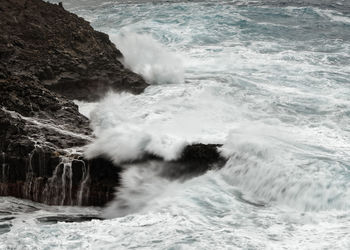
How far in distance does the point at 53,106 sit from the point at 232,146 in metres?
3.22

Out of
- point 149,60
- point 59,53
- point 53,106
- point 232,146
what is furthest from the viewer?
point 149,60

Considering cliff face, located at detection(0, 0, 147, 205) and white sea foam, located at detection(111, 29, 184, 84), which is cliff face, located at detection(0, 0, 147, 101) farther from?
white sea foam, located at detection(111, 29, 184, 84)

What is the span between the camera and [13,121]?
8.10m

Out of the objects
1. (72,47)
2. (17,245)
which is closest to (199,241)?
(17,245)

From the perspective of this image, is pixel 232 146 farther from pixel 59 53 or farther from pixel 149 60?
pixel 149 60

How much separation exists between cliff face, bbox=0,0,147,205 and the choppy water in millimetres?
393

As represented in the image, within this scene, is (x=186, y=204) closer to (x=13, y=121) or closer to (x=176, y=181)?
(x=176, y=181)

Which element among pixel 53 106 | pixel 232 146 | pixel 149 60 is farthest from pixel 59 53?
pixel 232 146

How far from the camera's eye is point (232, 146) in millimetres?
8531

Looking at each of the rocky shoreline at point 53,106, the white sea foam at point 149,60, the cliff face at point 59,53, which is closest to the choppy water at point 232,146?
the white sea foam at point 149,60

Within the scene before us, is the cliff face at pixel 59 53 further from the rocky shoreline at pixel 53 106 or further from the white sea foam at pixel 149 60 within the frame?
the white sea foam at pixel 149 60

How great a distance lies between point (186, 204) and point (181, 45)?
12529 mm

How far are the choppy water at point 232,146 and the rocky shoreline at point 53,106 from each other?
1.06ft

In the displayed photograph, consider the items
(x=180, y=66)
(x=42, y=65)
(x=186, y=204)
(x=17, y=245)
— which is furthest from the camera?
(x=180, y=66)
